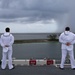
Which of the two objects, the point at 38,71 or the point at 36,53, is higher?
the point at 38,71

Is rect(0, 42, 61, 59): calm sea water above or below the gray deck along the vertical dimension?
below

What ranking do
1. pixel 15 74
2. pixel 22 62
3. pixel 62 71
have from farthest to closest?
pixel 22 62, pixel 62 71, pixel 15 74

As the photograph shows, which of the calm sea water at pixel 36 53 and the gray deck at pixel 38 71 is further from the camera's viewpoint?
the calm sea water at pixel 36 53

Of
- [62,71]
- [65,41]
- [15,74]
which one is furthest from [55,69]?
[15,74]

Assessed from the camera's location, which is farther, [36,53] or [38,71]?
[36,53]

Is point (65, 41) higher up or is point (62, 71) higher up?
point (65, 41)

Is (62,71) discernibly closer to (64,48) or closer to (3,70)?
(64,48)

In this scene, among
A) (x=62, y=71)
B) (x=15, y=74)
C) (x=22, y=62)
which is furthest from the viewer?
(x=22, y=62)

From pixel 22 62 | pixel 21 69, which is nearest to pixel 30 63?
pixel 22 62

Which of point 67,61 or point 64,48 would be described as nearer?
point 64,48

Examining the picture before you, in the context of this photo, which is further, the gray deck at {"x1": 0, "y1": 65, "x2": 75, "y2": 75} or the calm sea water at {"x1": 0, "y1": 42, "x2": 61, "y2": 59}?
the calm sea water at {"x1": 0, "y1": 42, "x2": 61, "y2": 59}

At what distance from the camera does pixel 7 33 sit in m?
11.2

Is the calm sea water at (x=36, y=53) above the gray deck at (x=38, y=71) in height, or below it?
below

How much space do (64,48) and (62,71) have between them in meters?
1.05
